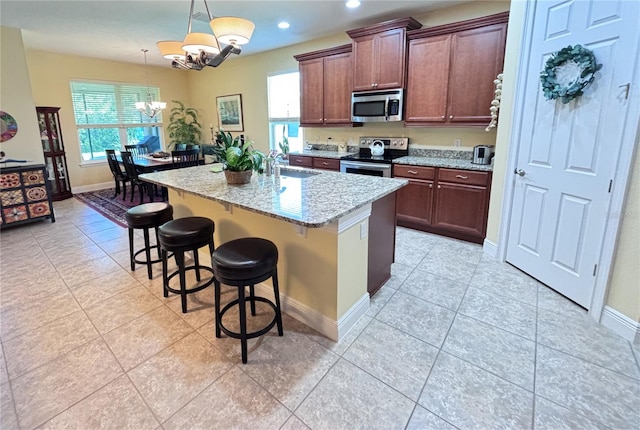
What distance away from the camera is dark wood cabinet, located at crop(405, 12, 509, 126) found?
10.8 feet

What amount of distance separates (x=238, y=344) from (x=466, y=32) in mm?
3740

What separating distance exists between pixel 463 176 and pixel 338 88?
7.23 ft

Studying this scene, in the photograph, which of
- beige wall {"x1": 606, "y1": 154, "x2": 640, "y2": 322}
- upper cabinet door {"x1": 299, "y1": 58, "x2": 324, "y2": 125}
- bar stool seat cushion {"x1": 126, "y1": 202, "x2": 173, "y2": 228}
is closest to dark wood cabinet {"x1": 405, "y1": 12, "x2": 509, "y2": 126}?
upper cabinet door {"x1": 299, "y1": 58, "x2": 324, "y2": 125}

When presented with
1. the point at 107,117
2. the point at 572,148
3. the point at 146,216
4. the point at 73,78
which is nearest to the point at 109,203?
the point at 107,117

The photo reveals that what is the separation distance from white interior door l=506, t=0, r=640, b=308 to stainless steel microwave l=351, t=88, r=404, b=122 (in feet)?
5.00

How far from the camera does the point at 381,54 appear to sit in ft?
13.0

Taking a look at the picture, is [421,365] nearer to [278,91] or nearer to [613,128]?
[613,128]

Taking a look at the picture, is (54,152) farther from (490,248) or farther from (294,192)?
(490,248)

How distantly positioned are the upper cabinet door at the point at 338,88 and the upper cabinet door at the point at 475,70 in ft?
4.68

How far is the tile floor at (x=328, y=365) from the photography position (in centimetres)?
153

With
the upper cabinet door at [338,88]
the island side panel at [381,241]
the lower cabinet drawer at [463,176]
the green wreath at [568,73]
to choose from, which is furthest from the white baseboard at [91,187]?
the green wreath at [568,73]

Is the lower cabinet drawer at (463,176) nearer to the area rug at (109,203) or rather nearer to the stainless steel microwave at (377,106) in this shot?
the stainless steel microwave at (377,106)

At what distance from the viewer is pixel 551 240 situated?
8.52ft

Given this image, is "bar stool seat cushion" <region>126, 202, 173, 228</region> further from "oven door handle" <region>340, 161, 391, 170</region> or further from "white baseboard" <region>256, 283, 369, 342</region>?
"oven door handle" <region>340, 161, 391, 170</region>
